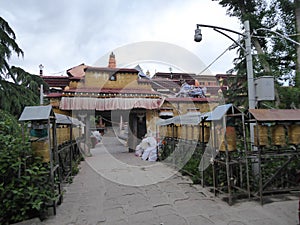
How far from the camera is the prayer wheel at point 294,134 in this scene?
4.57 metres

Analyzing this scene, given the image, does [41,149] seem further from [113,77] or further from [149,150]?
[113,77]

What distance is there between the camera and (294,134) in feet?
15.1

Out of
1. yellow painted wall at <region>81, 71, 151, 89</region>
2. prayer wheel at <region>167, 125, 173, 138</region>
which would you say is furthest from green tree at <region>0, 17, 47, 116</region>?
yellow painted wall at <region>81, 71, 151, 89</region>

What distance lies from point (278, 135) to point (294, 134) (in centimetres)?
38

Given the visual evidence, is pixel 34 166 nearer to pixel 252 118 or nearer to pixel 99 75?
pixel 252 118

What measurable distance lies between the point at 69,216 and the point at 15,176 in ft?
3.63

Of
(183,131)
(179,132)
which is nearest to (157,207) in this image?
(183,131)

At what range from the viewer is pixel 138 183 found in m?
6.15

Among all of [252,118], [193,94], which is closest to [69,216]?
[252,118]

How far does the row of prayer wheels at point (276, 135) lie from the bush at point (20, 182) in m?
3.84

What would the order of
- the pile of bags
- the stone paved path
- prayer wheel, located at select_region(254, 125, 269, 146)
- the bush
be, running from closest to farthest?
the bush → the stone paved path → prayer wheel, located at select_region(254, 125, 269, 146) → the pile of bags

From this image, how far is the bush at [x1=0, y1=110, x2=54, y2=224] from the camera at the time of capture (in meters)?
3.43

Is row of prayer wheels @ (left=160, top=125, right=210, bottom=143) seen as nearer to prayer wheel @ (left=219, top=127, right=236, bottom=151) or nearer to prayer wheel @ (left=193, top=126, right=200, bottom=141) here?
prayer wheel @ (left=193, top=126, right=200, bottom=141)

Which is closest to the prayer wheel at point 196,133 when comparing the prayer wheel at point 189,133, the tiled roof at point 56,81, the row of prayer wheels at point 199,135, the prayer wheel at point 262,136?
the row of prayer wheels at point 199,135
